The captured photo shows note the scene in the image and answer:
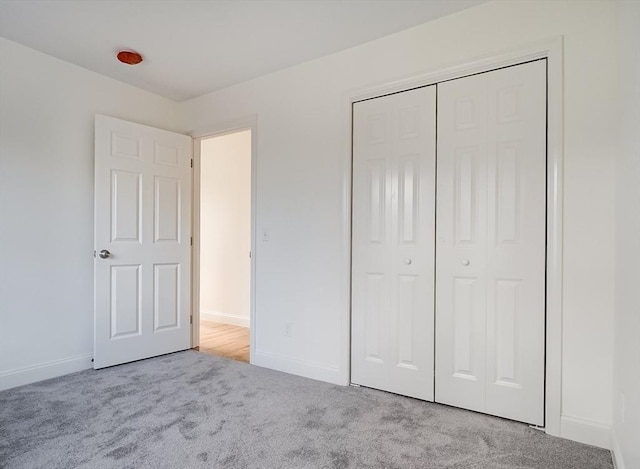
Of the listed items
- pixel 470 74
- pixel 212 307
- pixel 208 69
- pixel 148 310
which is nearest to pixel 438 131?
pixel 470 74

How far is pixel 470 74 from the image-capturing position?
2279 mm

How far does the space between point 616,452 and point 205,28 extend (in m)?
3.25

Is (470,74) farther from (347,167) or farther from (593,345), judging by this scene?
(593,345)

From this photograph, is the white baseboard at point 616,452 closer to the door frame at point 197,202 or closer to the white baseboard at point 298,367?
the white baseboard at point 298,367

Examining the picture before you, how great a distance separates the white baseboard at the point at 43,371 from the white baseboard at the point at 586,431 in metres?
3.36

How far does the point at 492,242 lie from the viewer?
220cm

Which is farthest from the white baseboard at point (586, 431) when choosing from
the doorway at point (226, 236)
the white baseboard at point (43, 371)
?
the white baseboard at point (43, 371)

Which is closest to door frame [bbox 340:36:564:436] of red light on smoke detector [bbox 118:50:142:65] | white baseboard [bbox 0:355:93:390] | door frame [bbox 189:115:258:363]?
door frame [bbox 189:115:258:363]

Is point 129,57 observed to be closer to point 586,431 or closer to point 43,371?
point 43,371

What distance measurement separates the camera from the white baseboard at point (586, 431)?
6.10 ft

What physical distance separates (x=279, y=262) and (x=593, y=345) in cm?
211

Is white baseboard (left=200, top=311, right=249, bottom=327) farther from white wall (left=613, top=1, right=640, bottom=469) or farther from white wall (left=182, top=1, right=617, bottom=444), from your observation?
white wall (left=613, top=1, right=640, bottom=469)

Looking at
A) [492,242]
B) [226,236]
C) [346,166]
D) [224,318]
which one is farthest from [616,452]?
[226,236]

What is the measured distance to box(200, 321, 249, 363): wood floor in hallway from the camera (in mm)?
3543
